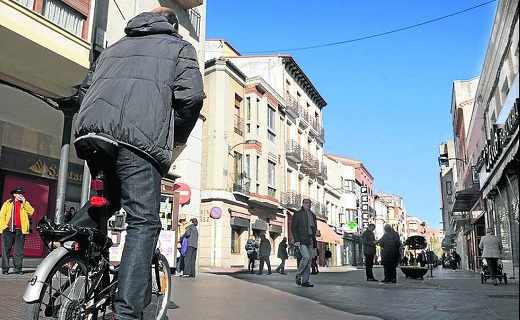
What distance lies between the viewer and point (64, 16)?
11.0 m

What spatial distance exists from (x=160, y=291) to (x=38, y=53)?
808 centimetres

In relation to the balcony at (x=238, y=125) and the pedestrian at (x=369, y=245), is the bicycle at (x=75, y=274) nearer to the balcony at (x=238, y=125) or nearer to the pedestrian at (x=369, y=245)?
the pedestrian at (x=369, y=245)

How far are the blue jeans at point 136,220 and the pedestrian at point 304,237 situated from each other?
24.7 ft

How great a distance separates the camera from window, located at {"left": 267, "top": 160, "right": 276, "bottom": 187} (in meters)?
33.7

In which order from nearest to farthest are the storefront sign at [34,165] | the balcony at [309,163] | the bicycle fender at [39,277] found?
the bicycle fender at [39,277] → the storefront sign at [34,165] → the balcony at [309,163]

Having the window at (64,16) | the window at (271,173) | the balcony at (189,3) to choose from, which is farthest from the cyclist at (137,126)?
the window at (271,173)

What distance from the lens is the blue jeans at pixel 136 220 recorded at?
2.48 metres

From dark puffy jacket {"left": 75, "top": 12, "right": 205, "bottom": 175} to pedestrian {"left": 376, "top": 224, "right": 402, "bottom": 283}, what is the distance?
448 inches

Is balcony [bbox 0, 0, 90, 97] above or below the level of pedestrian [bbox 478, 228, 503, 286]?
above

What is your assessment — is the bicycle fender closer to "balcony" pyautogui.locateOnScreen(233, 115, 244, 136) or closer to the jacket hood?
the jacket hood

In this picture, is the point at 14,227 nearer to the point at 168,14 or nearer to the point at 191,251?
the point at 191,251

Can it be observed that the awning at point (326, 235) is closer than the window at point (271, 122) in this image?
No

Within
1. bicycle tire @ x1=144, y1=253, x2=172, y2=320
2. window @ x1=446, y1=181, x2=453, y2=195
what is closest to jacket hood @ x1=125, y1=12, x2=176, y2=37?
bicycle tire @ x1=144, y1=253, x2=172, y2=320

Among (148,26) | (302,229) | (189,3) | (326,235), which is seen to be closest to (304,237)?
(302,229)
